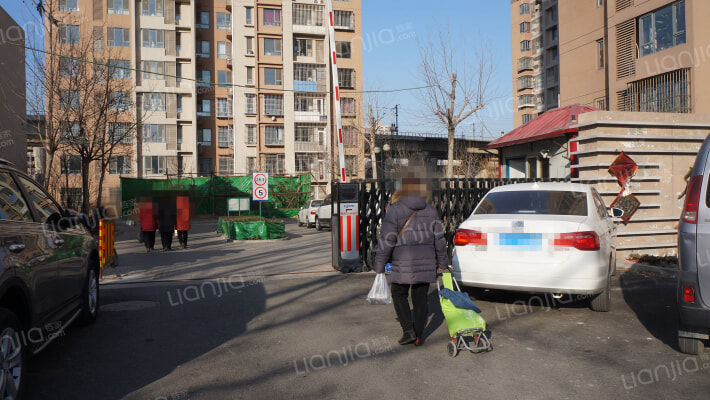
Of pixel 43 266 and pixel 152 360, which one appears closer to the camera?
pixel 43 266

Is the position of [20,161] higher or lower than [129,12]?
lower

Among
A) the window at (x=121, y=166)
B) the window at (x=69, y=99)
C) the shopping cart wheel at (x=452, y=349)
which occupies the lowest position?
the shopping cart wheel at (x=452, y=349)

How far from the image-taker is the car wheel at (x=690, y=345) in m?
4.89

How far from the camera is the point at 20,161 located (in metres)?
22.3

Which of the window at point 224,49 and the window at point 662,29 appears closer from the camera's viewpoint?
the window at point 662,29

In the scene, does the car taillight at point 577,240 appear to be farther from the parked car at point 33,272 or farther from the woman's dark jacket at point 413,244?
the parked car at point 33,272

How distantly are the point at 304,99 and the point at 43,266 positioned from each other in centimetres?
4772

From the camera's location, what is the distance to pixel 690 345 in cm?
491

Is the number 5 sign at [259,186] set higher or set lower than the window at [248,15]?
lower

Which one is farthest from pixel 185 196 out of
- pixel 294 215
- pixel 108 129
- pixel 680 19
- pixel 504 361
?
pixel 294 215

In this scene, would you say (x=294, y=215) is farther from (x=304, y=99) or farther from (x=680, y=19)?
(x=680, y=19)

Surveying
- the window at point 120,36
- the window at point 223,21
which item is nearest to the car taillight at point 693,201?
the window at point 120,36

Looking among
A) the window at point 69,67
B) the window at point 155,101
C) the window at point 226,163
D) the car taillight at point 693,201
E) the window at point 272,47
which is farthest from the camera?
the window at point 226,163

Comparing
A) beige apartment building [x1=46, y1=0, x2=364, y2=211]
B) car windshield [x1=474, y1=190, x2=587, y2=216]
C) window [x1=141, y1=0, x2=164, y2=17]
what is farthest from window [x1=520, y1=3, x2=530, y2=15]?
car windshield [x1=474, y1=190, x2=587, y2=216]
